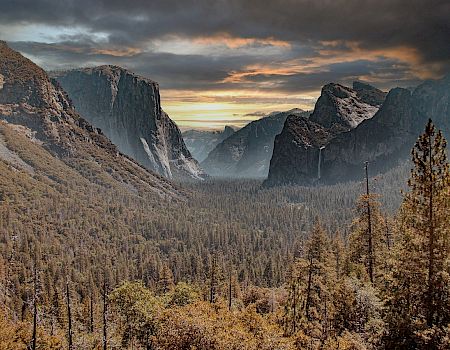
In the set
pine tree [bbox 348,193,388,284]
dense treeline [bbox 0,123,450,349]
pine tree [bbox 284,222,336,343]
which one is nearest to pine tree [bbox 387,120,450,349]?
dense treeline [bbox 0,123,450,349]

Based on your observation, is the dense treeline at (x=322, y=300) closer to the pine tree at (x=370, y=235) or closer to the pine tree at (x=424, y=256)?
the pine tree at (x=424, y=256)

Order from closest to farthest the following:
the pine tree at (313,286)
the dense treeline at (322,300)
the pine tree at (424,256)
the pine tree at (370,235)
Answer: the pine tree at (424,256) < the dense treeline at (322,300) < the pine tree at (370,235) < the pine tree at (313,286)

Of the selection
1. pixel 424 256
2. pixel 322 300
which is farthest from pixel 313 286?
pixel 424 256

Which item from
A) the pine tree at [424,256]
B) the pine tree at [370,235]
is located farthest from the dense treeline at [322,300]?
the pine tree at [370,235]

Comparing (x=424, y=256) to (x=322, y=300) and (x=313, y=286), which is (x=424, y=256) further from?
(x=313, y=286)

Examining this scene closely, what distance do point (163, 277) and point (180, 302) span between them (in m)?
38.9

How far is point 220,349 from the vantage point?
27984 mm

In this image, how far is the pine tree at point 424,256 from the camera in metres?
24.6

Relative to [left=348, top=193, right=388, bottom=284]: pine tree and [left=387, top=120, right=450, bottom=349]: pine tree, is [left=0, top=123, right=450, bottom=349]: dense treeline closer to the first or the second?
[left=387, top=120, right=450, bottom=349]: pine tree

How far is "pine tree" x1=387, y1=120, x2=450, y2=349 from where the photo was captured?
24609 millimetres

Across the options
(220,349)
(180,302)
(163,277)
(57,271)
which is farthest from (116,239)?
(220,349)

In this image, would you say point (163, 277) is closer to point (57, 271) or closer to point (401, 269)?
point (57, 271)

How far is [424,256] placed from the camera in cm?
2530

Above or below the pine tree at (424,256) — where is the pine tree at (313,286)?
below
